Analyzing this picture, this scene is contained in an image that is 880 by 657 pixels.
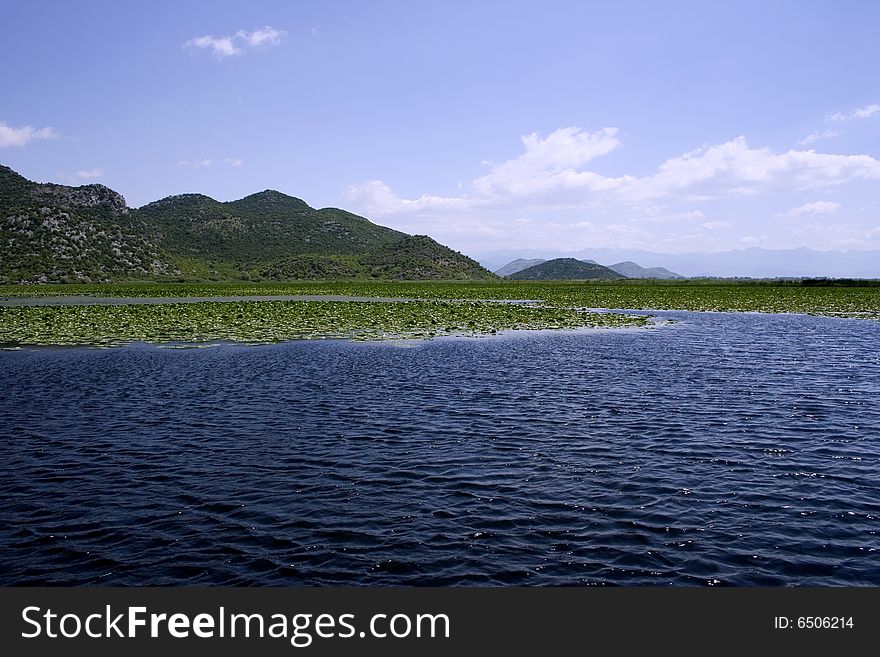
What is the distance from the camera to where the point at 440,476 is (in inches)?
709

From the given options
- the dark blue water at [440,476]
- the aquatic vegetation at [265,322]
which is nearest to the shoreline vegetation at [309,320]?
the aquatic vegetation at [265,322]

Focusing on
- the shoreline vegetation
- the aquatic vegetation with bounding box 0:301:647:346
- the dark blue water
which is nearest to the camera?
the dark blue water

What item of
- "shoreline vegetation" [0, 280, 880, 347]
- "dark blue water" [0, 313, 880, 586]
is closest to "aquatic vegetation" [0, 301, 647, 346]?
"shoreline vegetation" [0, 280, 880, 347]

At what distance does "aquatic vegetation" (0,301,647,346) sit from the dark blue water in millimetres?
17711

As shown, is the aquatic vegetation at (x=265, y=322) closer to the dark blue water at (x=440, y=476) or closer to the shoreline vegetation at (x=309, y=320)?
the shoreline vegetation at (x=309, y=320)

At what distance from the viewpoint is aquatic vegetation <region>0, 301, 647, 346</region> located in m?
52.9

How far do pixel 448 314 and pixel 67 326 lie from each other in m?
40.9

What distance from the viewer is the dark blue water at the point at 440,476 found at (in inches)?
505

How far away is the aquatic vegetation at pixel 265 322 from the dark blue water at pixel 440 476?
58.1 ft

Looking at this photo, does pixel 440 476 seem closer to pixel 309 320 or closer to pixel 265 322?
pixel 265 322

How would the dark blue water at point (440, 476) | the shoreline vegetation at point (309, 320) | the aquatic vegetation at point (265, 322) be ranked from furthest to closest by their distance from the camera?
the shoreline vegetation at point (309, 320)
the aquatic vegetation at point (265, 322)
the dark blue water at point (440, 476)

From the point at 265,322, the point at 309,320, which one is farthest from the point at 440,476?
the point at 309,320

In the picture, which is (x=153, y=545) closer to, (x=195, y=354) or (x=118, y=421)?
(x=118, y=421)

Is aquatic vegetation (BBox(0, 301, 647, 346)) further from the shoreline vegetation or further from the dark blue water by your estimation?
the dark blue water
